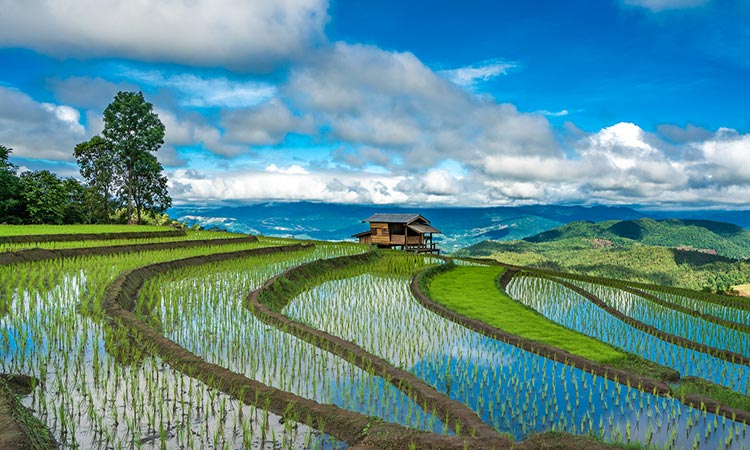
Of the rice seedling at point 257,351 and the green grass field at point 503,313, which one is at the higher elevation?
the rice seedling at point 257,351

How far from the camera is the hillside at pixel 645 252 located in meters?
57.5

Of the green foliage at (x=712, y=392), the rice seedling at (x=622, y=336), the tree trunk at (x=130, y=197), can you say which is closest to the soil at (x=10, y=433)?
the green foliage at (x=712, y=392)

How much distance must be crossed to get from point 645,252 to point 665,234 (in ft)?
298

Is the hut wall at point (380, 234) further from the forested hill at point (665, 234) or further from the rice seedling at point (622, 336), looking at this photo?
the forested hill at point (665, 234)

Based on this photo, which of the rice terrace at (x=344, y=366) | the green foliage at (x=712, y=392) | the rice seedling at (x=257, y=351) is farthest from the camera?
the green foliage at (x=712, y=392)

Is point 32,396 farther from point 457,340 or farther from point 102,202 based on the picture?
point 102,202

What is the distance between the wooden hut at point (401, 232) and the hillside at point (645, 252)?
63.9 feet

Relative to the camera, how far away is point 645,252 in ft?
253

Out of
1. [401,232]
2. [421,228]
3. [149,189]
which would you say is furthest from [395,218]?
[149,189]

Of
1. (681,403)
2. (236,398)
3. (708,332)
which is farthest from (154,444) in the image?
(708,332)

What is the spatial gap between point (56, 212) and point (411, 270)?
92.4ft

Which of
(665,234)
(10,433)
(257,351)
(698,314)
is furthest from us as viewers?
(665,234)

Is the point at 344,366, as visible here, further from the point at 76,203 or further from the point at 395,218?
the point at 76,203

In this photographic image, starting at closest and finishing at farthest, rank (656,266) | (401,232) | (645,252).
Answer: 1. (401,232)
2. (656,266)
3. (645,252)
